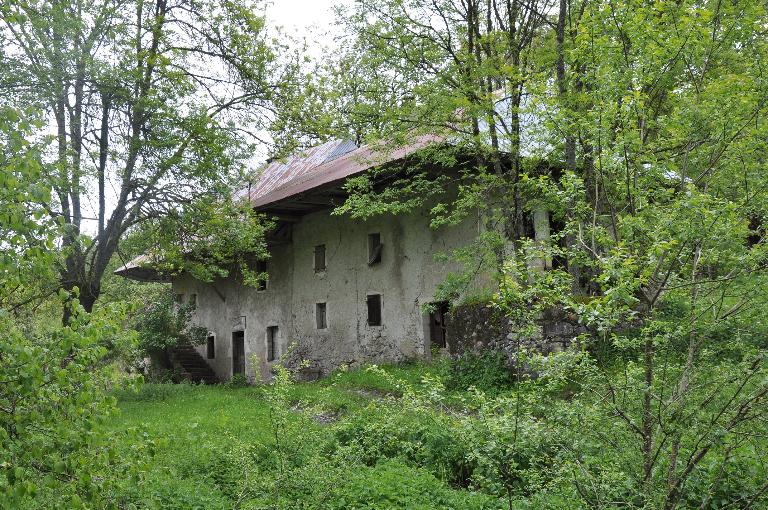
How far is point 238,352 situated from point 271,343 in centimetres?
240

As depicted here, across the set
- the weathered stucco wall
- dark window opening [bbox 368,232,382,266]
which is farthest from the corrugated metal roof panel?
dark window opening [bbox 368,232,382,266]

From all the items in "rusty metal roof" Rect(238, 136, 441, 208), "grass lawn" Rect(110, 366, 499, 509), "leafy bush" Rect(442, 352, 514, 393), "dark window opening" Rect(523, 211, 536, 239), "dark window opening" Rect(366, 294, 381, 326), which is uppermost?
"rusty metal roof" Rect(238, 136, 441, 208)

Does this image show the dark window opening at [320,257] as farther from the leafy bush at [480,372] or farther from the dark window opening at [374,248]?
the leafy bush at [480,372]

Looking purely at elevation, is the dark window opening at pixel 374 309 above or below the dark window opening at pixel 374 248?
below

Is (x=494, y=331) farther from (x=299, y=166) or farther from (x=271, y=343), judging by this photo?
(x=299, y=166)

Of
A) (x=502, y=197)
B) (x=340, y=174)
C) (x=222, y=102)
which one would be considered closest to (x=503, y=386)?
(x=502, y=197)

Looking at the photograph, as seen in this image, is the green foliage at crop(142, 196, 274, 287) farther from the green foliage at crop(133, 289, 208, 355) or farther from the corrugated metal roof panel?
the green foliage at crop(133, 289, 208, 355)

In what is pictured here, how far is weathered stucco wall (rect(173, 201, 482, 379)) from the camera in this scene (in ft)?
53.8

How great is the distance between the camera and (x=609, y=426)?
4465 millimetres

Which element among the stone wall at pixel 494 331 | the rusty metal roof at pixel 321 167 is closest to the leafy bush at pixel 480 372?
the stone wall at pixel 494 331

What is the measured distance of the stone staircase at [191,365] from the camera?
76.5ft

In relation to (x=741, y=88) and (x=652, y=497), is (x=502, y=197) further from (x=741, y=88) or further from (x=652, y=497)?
(x=652, y=497)

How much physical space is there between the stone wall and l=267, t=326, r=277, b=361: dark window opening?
31.5 ft

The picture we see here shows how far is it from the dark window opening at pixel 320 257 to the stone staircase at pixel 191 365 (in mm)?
6816
